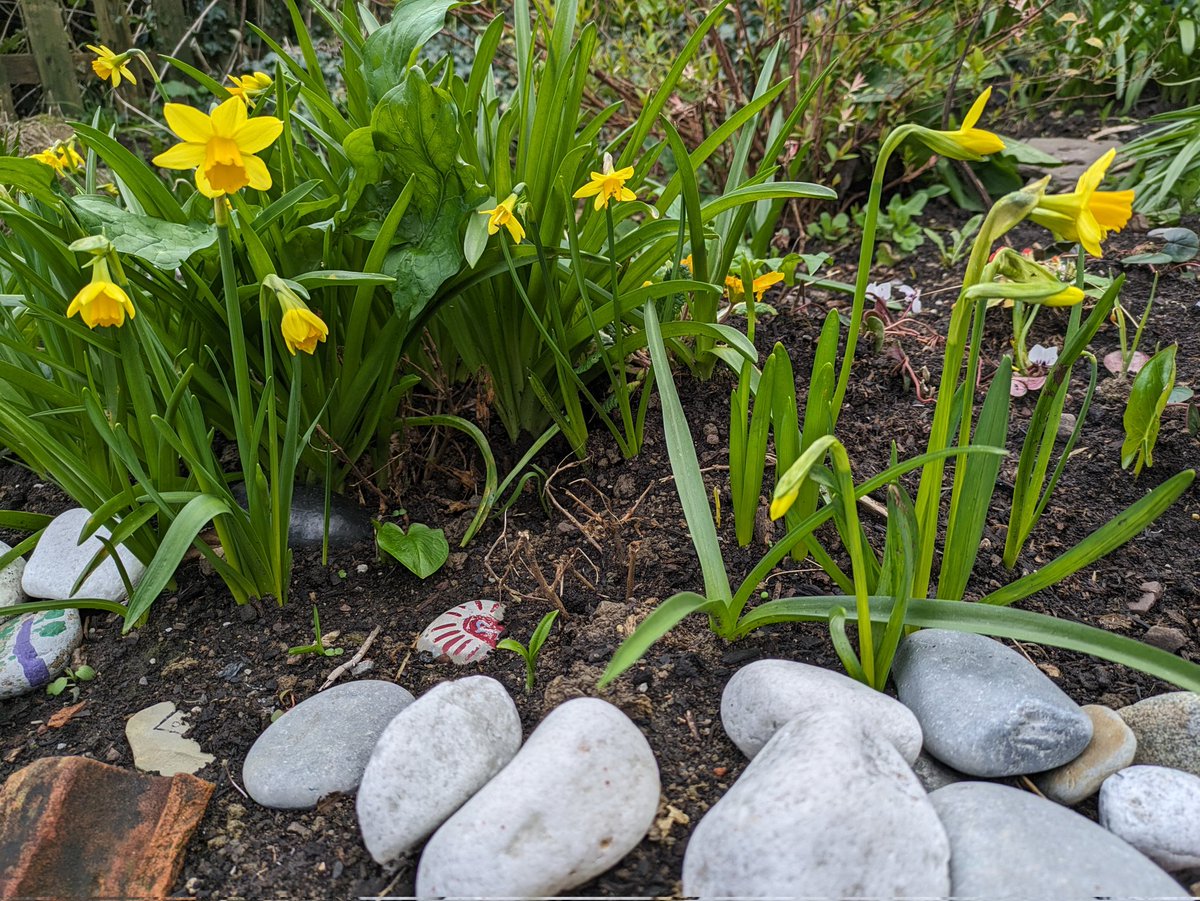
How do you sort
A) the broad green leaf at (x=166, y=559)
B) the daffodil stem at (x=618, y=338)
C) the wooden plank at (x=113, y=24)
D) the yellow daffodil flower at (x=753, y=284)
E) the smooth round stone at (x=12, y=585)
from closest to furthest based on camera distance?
the broad green leaf at (x=166, y=559), the daffodil stem at (x=618, y=338), the smooth round stone at (x=12, y=585), the yellow daffodil flower at (x=753, y=284), the wooden plank at (x=113, y=24)

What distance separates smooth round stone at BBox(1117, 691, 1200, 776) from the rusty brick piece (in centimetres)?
129

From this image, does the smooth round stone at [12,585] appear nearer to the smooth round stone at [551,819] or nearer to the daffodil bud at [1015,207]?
the smooth round stone at [551,819]

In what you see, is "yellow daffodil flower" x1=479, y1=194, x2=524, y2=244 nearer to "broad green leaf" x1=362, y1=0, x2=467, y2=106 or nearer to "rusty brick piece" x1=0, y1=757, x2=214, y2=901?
"broad green leaf" x1=362, y1=0, x2=467, y2=106

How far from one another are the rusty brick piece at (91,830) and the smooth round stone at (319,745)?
0.10 metres

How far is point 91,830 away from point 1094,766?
1.31 m

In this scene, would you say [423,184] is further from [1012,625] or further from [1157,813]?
[1157,813]

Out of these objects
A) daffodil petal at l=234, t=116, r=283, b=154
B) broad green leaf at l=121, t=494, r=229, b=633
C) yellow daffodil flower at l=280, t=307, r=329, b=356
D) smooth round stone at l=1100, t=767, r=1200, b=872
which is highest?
daffodil petal at l=234, t=116, r=283, b=154

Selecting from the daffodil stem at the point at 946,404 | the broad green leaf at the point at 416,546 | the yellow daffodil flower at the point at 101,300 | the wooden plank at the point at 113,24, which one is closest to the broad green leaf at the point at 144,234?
the yellow daffodil flower at the point at 101,300

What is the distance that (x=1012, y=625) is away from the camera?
113 centimetres

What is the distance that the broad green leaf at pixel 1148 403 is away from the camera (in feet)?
4.86

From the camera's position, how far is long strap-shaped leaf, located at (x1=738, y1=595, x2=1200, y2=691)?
1.01 metres

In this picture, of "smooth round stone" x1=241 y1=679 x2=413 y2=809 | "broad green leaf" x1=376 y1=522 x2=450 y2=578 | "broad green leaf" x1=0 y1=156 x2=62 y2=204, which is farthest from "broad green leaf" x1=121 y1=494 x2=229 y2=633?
"broad green leaf" x1=0 y1=156 x2=62 y2=204

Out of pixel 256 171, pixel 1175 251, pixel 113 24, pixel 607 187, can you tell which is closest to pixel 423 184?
pixel 607 187

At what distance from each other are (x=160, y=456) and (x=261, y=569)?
0.26m
